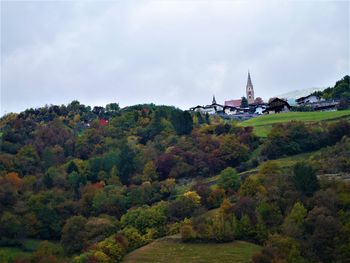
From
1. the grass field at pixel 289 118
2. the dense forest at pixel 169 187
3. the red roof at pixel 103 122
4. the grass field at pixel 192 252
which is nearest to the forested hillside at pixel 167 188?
the dense forest at pixel 169 187

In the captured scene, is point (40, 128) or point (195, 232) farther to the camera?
point (40, 128)

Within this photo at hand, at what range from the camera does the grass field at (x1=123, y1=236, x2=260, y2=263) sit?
48.8 metres

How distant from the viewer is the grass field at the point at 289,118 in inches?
3162

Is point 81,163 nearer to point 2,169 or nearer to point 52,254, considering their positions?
point 2,169

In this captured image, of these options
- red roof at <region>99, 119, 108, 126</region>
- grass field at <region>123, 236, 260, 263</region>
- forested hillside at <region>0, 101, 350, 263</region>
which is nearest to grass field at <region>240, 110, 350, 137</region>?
forested hillside at <region>0, 101, 350, 263</region>

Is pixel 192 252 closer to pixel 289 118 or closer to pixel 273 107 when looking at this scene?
pixel 289 118

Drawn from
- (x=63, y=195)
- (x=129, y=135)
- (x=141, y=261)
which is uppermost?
(x=129, y=135)

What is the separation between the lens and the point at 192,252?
50.7 meters

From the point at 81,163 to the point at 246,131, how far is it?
20597mm

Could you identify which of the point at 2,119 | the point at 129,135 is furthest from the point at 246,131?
the point at 2,119

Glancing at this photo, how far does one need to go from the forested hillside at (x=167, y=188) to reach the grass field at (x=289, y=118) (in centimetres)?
377

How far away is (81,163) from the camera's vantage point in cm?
8038

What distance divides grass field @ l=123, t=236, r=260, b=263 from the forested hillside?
92cm

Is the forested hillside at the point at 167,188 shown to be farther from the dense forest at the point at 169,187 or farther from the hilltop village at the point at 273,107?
the hilltop village at the point at 273,107
